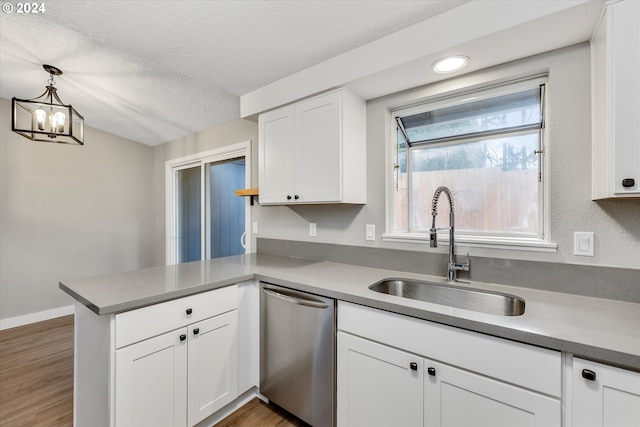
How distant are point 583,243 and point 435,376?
97 cm

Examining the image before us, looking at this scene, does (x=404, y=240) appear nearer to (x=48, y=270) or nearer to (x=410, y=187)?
(x=410, y=187)

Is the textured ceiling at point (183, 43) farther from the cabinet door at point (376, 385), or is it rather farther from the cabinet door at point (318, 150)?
the cabinet door at point (376, 385)

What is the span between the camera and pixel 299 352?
1590mm

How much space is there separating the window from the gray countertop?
36 centimetres

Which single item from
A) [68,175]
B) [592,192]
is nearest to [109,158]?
[68,175]

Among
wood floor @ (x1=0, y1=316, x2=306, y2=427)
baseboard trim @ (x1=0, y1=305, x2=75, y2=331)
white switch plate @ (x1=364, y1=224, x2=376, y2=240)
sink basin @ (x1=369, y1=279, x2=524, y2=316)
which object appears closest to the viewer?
sink basin @ (x1=369, y1=279, x2=524, y2=316)

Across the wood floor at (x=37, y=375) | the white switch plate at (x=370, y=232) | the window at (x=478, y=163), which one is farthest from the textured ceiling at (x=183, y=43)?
the wood floor at (x=37, y=375)

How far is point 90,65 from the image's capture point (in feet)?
7.69

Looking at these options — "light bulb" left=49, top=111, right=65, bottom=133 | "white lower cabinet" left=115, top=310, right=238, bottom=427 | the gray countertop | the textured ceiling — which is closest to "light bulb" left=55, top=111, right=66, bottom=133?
"light bulb" left=49, top=111, right=65, bottom=133

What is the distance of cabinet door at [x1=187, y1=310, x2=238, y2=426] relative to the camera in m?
1.51

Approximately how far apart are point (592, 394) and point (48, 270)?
4893 mm

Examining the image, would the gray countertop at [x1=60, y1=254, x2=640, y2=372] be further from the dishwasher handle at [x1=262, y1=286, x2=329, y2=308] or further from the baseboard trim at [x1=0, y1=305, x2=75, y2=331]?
the baseboard trim at [x1=0, y1=305, x2=75, y2=331]

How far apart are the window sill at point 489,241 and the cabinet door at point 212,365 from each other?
1.20m

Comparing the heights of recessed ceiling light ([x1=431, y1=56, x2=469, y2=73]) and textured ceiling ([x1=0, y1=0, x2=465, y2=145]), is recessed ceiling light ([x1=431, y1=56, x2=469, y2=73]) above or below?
below
